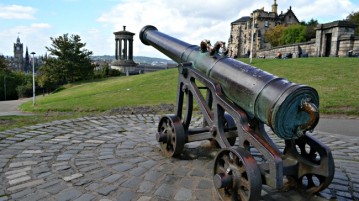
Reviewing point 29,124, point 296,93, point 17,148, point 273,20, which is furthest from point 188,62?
point 273,20

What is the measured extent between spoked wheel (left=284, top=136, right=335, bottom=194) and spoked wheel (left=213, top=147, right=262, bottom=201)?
27.8 inches

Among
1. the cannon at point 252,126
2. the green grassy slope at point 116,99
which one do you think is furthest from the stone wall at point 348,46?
the cannon at point 252,126

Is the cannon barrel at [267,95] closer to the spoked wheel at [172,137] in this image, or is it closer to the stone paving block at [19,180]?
the spoked wheel at [172,137]

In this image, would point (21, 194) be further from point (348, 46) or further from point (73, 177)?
point (348, 46)

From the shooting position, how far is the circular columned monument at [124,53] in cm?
5006

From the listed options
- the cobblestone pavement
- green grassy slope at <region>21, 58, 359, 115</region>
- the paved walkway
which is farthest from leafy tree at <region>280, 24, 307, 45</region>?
the cobblestone pavement

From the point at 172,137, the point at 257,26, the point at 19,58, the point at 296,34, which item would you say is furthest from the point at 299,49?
the point at 19,58

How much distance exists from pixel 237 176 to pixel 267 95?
35.5 inches

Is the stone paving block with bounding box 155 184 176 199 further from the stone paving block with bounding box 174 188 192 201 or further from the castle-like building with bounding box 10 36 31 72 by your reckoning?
the castle-like building with bounding box 10 36 31 72

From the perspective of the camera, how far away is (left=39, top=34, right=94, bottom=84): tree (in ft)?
132

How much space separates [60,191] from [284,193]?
8.66 ft

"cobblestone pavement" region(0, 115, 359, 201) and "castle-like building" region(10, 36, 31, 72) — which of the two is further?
"castle-like building" region(10, 36, 31, 72)

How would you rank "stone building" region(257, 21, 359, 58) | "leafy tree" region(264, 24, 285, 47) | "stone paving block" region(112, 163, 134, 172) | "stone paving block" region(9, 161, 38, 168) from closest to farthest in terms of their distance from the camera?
"stone paving block" region(112, 163, 134, 172)
"stone paving block" region(9, 161, 38, 168)
"stone building" region(257, 21, 359, 58)
"leafy tree" region(264, 24, 285, 47)

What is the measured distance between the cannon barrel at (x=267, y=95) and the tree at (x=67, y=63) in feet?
128
